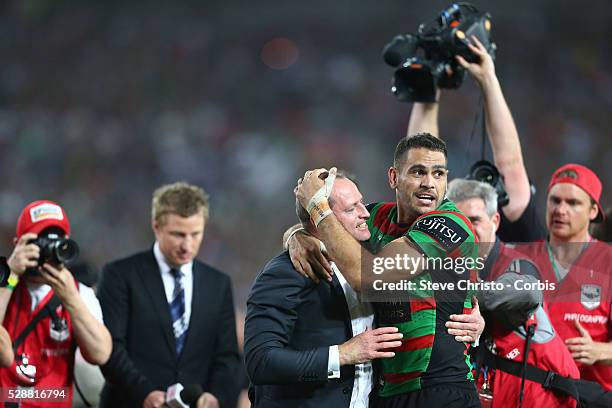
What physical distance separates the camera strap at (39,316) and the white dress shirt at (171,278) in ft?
2.32

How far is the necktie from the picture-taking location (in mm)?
4566

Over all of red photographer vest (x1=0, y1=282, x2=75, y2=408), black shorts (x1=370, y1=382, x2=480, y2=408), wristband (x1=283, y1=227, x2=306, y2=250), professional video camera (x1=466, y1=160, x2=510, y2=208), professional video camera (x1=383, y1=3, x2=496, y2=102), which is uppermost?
professional video camera (x1=383, y1=3, x2=496, y2=102)

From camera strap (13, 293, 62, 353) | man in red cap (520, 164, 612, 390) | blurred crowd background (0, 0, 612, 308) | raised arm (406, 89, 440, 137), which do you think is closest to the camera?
camera strap (13, 293, 62, 353)

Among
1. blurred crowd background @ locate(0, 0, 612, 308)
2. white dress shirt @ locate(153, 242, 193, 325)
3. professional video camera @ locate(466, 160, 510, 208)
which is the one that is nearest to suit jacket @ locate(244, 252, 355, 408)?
white dress shirt @ locate(153, 242, 193, 325)

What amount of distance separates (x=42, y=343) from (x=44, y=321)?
0.32 feet

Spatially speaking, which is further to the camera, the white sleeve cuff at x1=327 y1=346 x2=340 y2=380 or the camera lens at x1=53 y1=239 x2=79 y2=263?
the camera lens at x1=53 y1=239 x2=79 y2=263

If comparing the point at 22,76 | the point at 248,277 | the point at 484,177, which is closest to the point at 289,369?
the point at 484,177

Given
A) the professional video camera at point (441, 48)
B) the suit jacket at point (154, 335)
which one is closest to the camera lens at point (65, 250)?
the suit jacket at point (154, 335)

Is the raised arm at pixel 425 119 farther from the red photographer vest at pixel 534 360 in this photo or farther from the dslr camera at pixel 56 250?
the dslr camera at pixel 56 250

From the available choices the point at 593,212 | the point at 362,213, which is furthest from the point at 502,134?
the point at 362,213

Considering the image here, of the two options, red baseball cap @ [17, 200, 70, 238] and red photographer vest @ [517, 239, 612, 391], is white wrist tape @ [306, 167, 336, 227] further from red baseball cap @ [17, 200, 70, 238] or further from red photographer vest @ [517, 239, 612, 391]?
red photographer vest @ [517, 239, 612, 391]

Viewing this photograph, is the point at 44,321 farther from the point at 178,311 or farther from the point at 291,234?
the point at 291,234

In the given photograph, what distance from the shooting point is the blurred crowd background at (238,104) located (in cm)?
1062

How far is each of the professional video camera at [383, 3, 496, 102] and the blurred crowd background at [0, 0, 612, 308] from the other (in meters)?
5.17
